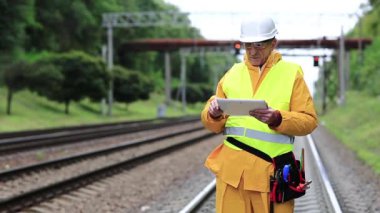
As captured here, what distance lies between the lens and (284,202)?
4.31 metres

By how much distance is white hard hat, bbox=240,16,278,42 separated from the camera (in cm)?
430

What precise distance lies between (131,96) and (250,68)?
6169 centimetres

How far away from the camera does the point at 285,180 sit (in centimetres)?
423

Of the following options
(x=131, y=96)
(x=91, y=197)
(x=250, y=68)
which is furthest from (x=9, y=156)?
(x=131, y=96)

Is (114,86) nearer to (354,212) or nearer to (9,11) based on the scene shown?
(9,11)

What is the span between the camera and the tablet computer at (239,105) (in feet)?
13.1

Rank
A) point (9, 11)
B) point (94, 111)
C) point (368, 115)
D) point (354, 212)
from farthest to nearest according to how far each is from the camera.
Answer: point (94, 111) → point (9, 11) → point (368, 115) → point (354, 212)

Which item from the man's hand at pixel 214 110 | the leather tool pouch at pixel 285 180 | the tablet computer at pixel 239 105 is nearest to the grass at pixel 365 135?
the leather tool pouch at pixel 285 180

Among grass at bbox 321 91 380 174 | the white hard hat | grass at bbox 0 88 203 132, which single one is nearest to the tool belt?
the white hard hat

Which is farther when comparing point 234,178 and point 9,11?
point 9,11

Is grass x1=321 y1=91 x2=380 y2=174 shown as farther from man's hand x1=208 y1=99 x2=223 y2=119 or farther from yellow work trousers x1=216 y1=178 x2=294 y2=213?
man's hand x1=208 y1=99 x2=223 y2=119

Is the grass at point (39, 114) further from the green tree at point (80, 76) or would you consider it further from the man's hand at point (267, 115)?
the man's hand at point (267, 115)

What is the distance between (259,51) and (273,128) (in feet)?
1.72

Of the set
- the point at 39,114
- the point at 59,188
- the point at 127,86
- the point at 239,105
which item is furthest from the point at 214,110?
the point at 127,86
